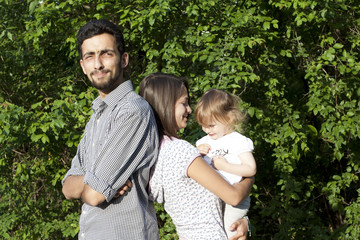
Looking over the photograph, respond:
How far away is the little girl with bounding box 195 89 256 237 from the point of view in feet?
8.18

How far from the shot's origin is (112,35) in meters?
2.28

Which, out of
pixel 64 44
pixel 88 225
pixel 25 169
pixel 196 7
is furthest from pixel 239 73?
pixel 88 225

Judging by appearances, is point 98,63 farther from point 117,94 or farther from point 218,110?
point 218,110

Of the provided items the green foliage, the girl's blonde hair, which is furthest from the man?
the green foliage

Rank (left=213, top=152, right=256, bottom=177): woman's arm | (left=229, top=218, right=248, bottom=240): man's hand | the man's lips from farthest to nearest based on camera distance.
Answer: (left=213, top=152, right=256, bottom=177): woman's arm → (left=229, top=218, right=248, bottom=240): man's hand → the man's lips

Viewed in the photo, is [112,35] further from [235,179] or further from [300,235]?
[300,235]

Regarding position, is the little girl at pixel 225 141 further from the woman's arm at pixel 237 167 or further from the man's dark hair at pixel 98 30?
the man's dark hair at pixel 98 30

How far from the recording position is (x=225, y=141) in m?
2.64

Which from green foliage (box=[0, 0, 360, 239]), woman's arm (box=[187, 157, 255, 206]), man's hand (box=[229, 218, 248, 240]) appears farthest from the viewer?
green foliage (box=[0, 0, 360, 239])

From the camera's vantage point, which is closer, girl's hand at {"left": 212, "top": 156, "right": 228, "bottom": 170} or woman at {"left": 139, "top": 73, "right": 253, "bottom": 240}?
woman at {"left": 139, "top": 73, "right": 253, "bottom": 240}

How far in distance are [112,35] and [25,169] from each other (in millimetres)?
3590

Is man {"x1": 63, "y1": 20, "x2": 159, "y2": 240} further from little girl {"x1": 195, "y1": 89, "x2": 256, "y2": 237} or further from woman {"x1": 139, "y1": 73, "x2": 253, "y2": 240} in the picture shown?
little girl {"x1": 195, "y1": 89, "x2": 256, "y2": 237}

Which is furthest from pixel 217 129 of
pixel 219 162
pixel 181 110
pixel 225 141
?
pixel 181 110

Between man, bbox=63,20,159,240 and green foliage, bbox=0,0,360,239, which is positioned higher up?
man, bbox=63,20,159,240
